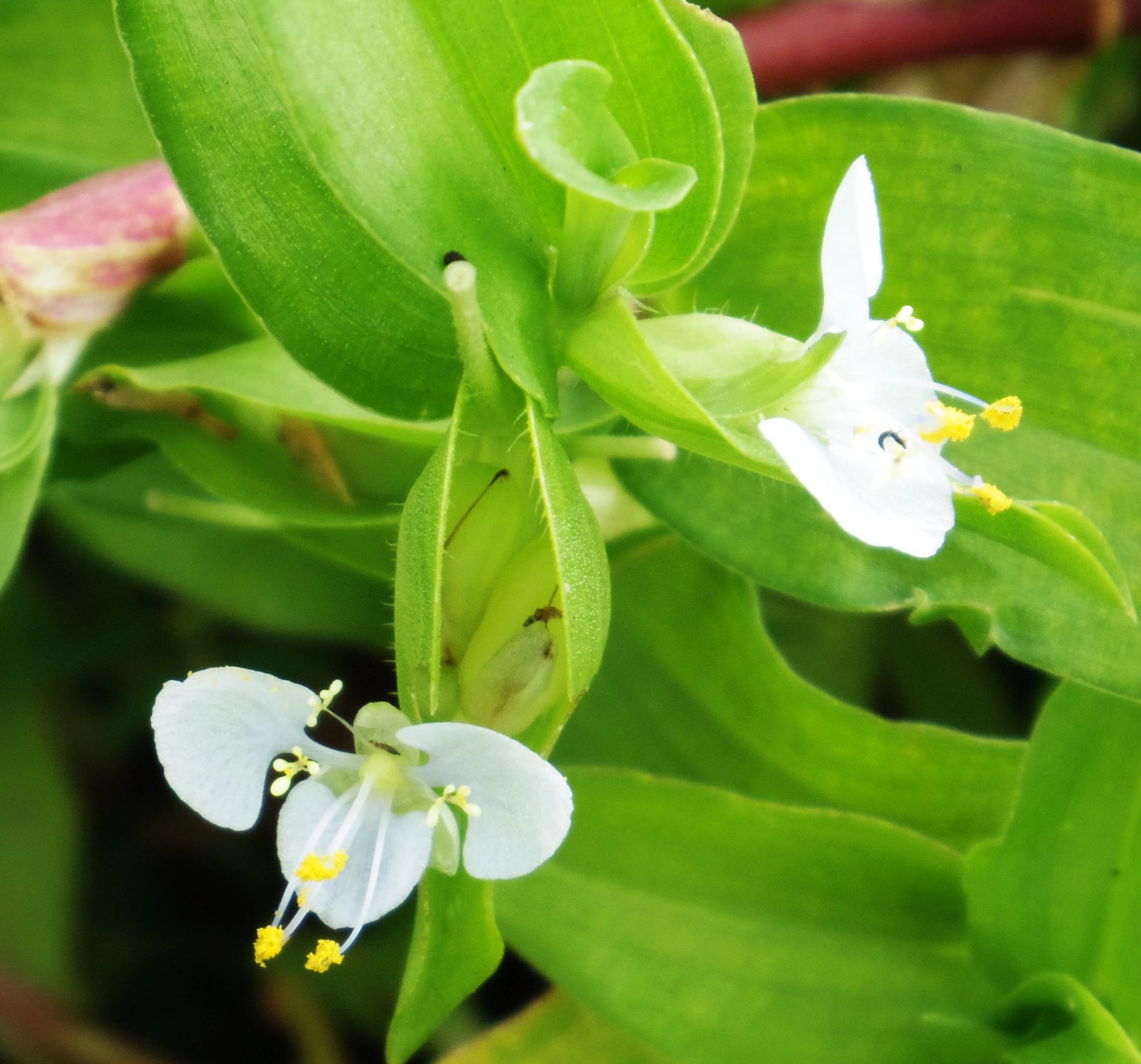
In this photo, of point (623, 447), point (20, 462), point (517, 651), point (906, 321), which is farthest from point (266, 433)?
point (906, 321)

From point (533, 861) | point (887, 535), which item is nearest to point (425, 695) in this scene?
point (533, 861)

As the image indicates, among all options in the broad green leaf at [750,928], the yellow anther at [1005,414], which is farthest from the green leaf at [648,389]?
the broad green leaf at [750,928]

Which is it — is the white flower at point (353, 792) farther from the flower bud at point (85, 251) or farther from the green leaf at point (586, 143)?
the flower bud at point (85, 251)

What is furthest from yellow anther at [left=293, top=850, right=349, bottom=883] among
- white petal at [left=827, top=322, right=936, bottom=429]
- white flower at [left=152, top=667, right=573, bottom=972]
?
white petal at [left=827, top=322, right=936, bottom=429]

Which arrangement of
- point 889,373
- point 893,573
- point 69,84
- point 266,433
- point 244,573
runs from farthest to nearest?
point 244,573 → point 69,84 → point 266,433 → point 893,573 → point 889,373

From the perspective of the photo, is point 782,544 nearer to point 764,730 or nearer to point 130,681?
point 764,730

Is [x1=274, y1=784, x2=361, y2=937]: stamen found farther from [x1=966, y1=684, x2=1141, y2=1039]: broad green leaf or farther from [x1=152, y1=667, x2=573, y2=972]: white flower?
[x1=966, y1=684, x2=1141, y2=1039]: broad green leaf

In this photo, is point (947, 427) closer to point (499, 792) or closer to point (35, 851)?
point (499, 792)
